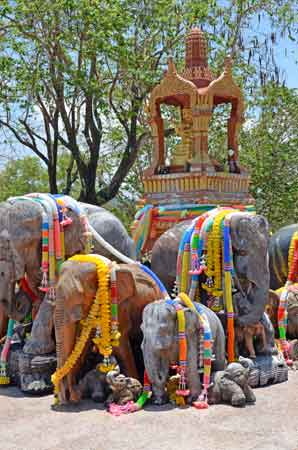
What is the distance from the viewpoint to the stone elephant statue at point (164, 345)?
514 cm

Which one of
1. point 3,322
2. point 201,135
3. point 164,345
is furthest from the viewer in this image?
point 201,135

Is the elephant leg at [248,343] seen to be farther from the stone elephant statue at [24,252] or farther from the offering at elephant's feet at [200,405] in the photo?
the stone elephant statue at [24,252]

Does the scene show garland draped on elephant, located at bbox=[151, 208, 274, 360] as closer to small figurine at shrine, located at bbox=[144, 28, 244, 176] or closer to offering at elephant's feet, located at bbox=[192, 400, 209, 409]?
offering at elephant's feet, located at bbox=[192, 400, 209, 409]

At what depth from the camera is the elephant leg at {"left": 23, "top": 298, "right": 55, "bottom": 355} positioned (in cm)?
596

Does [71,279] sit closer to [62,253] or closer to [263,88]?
[62,253]

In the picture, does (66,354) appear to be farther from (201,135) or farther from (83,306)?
(201,135)

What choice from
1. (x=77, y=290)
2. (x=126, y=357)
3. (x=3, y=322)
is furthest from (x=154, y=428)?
(x=3, y=322)

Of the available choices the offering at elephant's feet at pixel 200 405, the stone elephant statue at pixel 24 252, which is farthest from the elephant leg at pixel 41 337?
the offering at elephant's feet at pixel 200 405

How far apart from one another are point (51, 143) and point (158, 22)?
3917 mm

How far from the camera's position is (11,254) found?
628cm

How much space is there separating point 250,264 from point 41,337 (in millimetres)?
1990

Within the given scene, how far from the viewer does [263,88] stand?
16.3 meters

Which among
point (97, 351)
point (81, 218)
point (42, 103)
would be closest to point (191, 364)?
point (97, 351)

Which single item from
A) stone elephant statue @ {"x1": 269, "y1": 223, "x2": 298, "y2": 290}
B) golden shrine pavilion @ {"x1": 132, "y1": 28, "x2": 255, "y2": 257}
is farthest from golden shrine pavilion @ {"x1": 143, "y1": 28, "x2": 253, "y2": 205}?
stone elephant statue @ {"x1": 269, "y1": 223, "x2": 298, "y2": 290}
